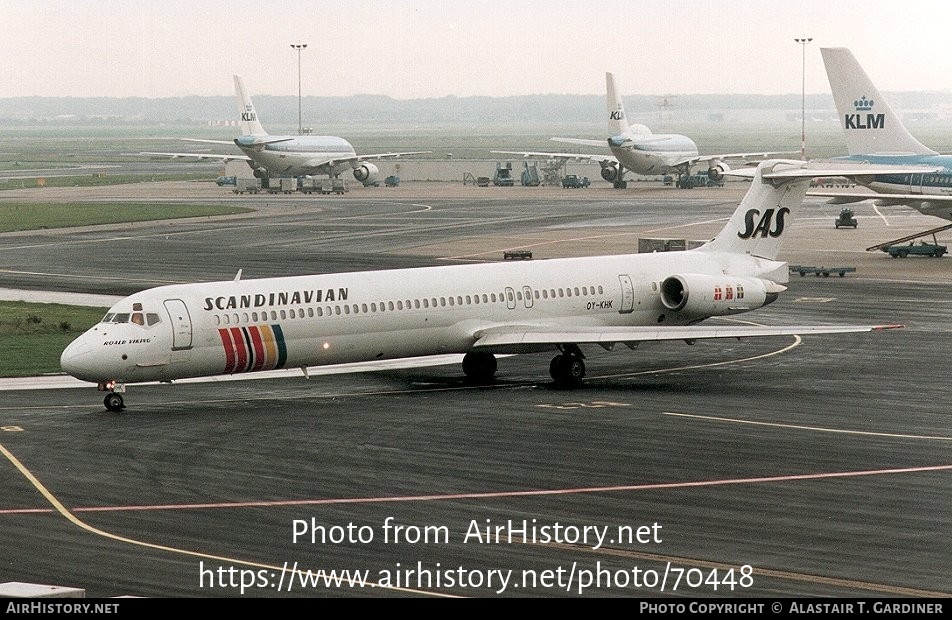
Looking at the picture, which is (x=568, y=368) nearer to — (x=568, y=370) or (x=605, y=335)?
(x=568, y=370)

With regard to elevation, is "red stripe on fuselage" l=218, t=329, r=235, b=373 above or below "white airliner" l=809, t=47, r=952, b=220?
below

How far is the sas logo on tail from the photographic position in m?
76.6

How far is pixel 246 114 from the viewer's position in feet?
481

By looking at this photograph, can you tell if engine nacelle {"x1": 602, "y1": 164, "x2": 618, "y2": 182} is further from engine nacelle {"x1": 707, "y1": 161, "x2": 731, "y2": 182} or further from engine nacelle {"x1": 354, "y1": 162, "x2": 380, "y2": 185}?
engine nacelle {"x1": 354, "y1": 162, "x2": 380, "y2": 185}

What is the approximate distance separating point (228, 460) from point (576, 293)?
14423mm

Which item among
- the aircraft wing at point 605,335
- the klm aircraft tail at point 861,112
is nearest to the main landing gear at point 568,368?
the aircraft wing at point 605,335

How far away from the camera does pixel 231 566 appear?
73.4 feet

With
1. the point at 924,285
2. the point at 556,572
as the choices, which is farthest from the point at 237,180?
the point at 556,572

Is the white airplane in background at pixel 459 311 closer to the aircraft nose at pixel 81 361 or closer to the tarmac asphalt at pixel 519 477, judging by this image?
the aircraft nose at pixel 81 361

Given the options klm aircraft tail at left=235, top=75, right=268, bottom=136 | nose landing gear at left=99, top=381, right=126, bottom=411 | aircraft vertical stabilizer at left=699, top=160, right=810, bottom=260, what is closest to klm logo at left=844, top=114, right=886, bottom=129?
aircraft vertical stabilizer at left=699, top=160, right=810, bottom=260

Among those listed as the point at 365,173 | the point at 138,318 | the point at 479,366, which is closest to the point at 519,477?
the point at 138,318

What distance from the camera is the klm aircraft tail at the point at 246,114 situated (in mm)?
144500
